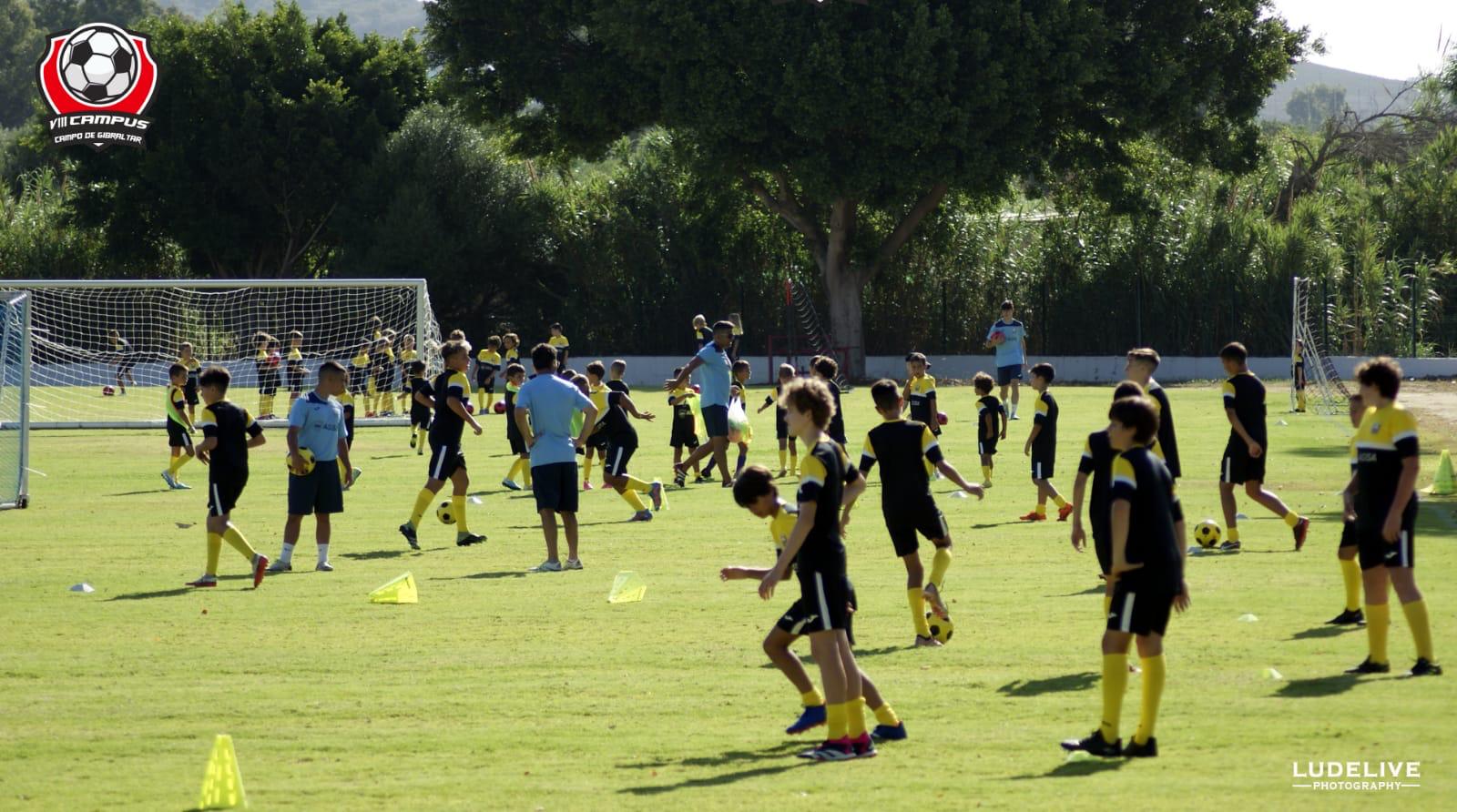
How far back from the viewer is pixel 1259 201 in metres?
55.0

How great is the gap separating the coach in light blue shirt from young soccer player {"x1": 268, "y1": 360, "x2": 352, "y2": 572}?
5990 mm

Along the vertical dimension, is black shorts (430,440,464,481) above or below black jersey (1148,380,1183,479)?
below

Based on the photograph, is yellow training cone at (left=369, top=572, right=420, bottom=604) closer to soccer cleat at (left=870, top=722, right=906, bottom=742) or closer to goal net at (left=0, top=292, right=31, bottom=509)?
soccer cleat at (left=870, top=722, right=906, bottom=742)

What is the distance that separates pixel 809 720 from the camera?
7965 millimetres

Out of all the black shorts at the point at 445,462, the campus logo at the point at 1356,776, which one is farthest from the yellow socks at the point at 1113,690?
the black shorts at the point at 445,462

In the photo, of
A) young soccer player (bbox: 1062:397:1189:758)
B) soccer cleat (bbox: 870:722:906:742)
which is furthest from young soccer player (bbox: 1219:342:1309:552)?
soccer cleat (bbox: 870:722:906:742)

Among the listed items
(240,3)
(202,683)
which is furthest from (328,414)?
(240,3)

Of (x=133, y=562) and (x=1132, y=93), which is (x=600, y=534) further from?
(x=1132, y=93)

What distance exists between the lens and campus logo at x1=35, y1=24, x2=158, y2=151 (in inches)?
1900

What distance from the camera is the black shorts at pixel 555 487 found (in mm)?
13531

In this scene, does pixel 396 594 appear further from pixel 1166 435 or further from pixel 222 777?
pixel 1166 435

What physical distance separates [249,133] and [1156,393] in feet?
141

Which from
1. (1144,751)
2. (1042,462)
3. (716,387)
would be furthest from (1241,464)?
(716,387)

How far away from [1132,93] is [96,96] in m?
32.5
